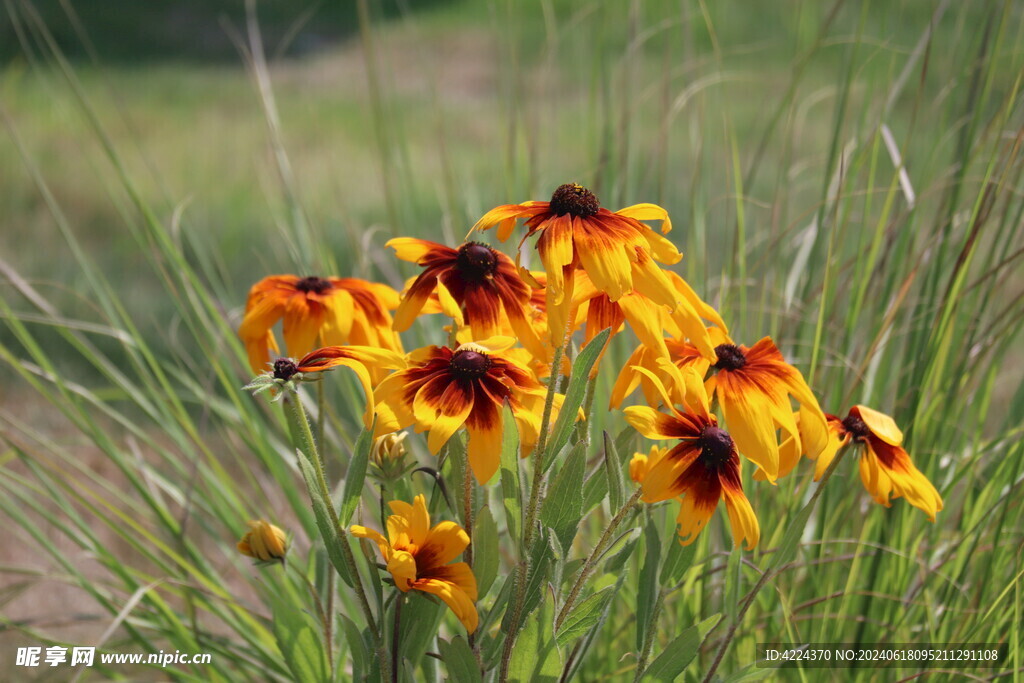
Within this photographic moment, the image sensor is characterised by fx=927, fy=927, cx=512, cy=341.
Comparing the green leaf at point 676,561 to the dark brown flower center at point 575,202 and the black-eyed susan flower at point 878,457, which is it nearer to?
the black-eyed susan flower at point 878,457

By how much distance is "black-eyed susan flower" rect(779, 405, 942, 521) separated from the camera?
0.56 meters

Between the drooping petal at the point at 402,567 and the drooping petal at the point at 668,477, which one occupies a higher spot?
the drooping petal at the point at 668,477

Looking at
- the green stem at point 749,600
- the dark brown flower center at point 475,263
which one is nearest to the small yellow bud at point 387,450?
the dark brown flower center at point 475,263

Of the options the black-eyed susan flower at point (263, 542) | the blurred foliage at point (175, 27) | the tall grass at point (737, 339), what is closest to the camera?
the black-eyed susan flower at point (263, 542)

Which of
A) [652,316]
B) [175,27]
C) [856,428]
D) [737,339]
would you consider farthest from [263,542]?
[175,27]

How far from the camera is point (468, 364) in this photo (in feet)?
1.69

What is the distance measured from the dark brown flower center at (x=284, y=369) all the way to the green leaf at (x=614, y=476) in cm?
17

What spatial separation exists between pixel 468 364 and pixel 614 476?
104 millimetres

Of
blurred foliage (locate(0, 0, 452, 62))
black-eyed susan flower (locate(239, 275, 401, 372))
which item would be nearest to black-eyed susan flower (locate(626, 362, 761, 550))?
black-eyed susan flower (locate(239, 275, 401, 372))

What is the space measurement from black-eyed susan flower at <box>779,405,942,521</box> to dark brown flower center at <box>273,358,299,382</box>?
0.95ft

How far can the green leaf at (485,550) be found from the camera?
1.77ft

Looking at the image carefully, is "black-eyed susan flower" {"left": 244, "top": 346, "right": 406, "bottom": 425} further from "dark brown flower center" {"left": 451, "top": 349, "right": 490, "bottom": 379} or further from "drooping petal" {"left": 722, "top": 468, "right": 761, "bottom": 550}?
"drooping petal" {"left": 722, "top": 468, "right": 761, "bottom": 550}

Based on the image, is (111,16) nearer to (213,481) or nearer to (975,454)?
(213,481)

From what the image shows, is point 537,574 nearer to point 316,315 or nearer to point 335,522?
point 335,522
